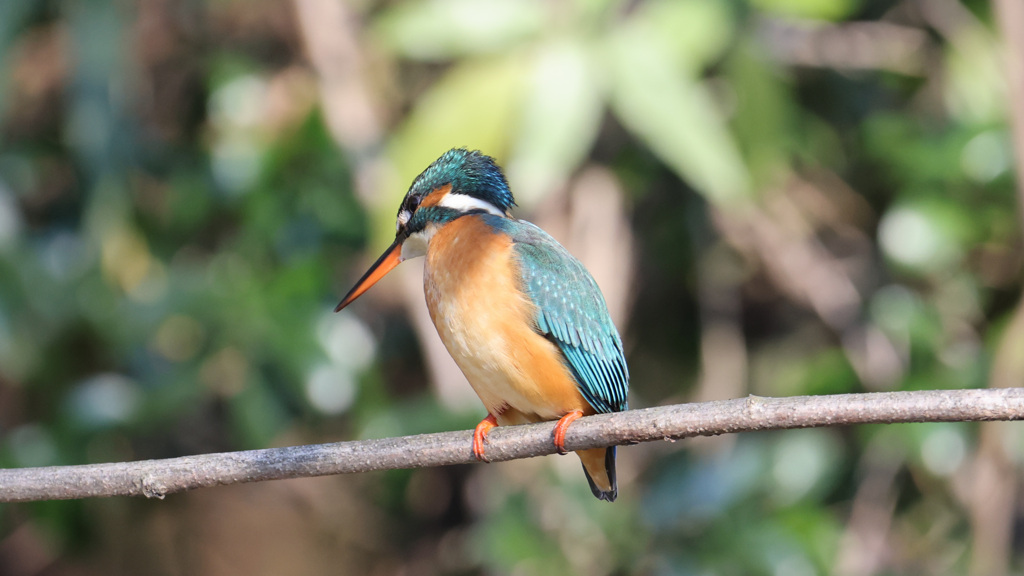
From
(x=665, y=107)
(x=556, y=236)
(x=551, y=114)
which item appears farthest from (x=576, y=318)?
(x=556, y=236)

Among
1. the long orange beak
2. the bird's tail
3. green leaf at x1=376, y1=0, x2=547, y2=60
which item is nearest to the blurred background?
green leaf at x1=376, y1=0, x2=547, y2=60

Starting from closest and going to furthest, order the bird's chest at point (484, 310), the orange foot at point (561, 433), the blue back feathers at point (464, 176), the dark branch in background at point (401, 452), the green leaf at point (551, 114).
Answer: the dark branch in background at point (401, 452) → the orange foot at point (561, 433) → the bird's chest at point (484, 310) → the blue back feathers at point (464, 176) → the green leaf at point (551, 114)

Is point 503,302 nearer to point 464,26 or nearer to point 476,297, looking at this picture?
point 476,297

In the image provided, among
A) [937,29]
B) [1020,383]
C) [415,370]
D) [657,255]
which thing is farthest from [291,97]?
[1020,383]

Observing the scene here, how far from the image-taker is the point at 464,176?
1760mm

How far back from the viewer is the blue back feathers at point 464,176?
175cm

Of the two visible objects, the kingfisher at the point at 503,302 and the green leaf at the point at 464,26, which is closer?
the kingfisher at the point at 503,302

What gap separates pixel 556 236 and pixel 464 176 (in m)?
1.27

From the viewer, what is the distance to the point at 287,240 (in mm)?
2855

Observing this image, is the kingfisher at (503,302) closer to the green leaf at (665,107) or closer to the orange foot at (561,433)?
the orange foot at (561,433)

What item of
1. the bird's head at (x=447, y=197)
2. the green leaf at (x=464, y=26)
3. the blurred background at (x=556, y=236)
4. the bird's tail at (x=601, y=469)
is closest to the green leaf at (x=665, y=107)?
the blurred background at (x=556, y=236)

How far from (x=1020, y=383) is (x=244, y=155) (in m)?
2.24

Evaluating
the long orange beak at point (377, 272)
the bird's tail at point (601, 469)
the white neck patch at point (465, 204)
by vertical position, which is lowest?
the bird's tail at point (601, 469)

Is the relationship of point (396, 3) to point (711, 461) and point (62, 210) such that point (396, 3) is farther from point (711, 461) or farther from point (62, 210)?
point (711, 461)
